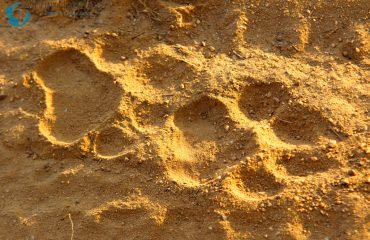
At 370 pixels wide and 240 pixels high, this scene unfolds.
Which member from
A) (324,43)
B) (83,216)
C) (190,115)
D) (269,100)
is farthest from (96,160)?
(324,43)

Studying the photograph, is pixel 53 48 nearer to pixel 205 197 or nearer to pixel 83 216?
pixel 83 216

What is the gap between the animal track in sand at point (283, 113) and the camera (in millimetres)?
2170

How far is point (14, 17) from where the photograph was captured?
281cm

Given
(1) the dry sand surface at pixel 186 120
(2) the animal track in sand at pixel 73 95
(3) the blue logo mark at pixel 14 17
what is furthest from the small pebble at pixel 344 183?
(3) the blue logo mark at pixel 14 17

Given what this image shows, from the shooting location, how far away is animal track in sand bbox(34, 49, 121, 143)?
238cm

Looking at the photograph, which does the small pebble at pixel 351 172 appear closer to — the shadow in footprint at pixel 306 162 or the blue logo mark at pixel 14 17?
the shadow in footprint at pixel 306 162

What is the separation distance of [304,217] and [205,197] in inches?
16.6

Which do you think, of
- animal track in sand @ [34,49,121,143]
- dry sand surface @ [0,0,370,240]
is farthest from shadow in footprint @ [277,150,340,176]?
animal track in sand @ [34,49,121,143]

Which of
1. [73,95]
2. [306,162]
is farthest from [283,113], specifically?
[73,95]

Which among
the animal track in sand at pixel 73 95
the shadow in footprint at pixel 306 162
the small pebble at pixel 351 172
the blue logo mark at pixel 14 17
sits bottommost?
the animal track in sand at pixel 73 95

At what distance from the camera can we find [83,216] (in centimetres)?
212

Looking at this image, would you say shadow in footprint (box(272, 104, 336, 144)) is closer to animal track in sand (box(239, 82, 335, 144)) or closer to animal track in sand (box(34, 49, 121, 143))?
animal track in sand (box(239, 82, 335, 144))

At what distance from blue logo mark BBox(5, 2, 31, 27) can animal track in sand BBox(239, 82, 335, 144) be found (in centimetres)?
138

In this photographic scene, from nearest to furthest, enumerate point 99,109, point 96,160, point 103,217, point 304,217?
point 304,217 < point 103,217 < point 96,160 < point 99,109
